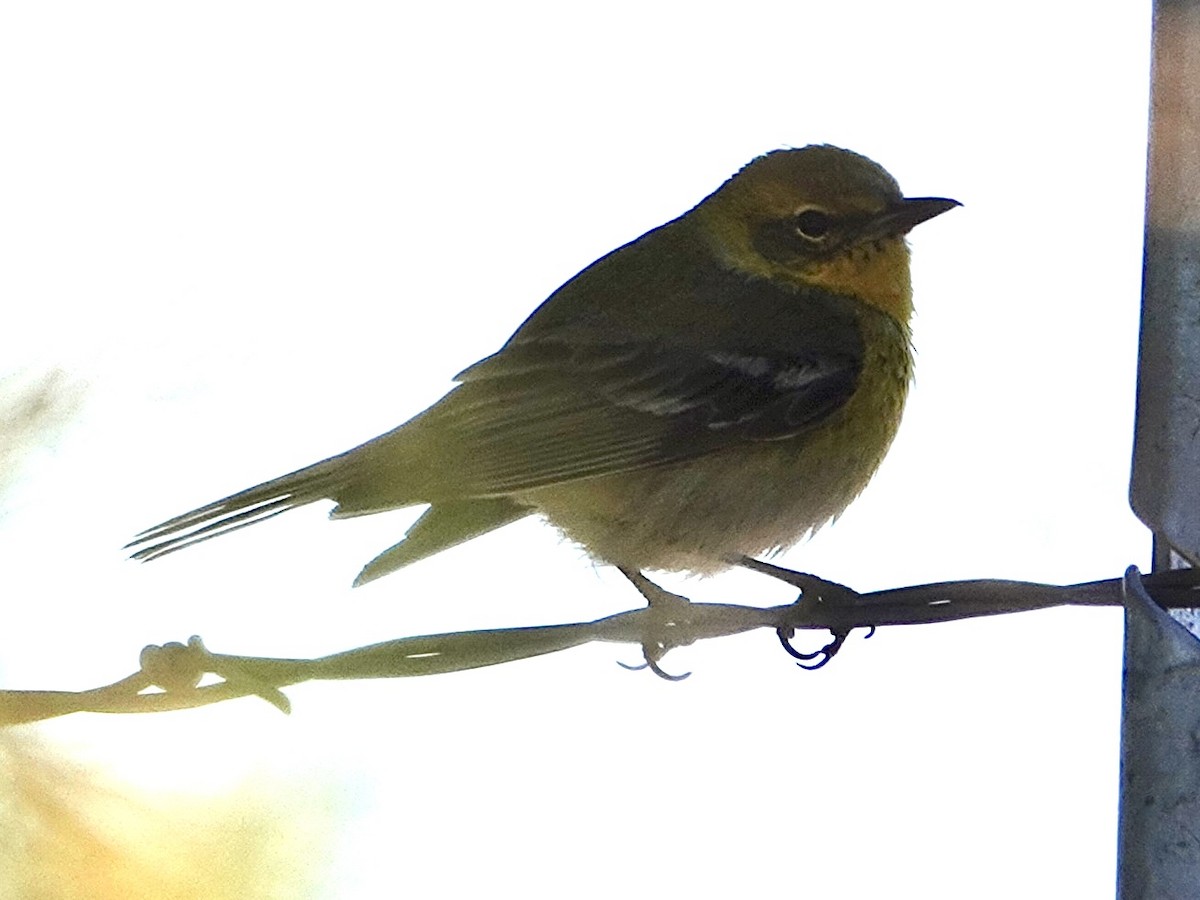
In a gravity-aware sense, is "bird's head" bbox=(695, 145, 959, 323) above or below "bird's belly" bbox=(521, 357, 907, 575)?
above

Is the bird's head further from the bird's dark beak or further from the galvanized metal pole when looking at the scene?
the galvanized metal pole

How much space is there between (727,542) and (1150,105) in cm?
216

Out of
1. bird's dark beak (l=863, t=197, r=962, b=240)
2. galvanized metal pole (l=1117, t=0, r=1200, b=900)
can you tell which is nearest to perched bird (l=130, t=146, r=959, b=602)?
bird's dark beak (l=863, t=197, r=962, b=240)

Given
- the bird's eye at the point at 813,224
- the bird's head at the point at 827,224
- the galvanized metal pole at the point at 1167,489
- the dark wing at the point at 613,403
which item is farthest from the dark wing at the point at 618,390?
the galvanized metal pole at the point at 1167,489

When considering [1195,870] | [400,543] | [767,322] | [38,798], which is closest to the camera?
[38,798]

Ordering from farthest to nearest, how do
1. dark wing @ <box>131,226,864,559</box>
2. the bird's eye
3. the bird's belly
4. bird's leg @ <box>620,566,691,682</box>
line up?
1. the bird's eye
2. the bird's belly
3. dark wing @ <box>131,226,864,559</box>
4. bird's leg @ <box>620,566,691,682</box>

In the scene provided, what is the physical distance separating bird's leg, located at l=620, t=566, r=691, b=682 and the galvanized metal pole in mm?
1237

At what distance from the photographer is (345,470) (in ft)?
14.3

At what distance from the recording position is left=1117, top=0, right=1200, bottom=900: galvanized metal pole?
295 cm

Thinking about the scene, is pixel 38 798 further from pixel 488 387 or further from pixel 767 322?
pixel 767 322

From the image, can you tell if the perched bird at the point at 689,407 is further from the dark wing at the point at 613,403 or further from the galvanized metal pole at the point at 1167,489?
the galvanized metal pole at the point at 1167,489

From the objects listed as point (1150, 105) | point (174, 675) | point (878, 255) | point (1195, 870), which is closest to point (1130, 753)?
point (1195, 870)

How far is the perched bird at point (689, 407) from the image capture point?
496 centimetres

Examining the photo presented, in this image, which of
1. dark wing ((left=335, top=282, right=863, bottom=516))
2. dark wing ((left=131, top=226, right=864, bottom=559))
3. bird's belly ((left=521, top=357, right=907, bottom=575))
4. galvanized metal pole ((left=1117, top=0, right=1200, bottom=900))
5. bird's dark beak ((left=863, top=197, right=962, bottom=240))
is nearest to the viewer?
galvanized metal pole ((left=1117, top=0, right=1200, bottom=900))
